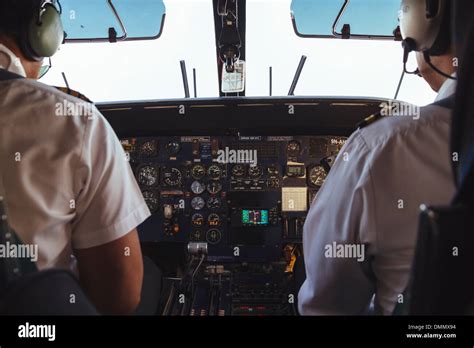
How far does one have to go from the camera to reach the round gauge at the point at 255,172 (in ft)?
9.28

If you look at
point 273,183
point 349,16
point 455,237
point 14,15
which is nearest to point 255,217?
point 273,183

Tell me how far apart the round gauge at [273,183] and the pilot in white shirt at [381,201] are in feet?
5.85

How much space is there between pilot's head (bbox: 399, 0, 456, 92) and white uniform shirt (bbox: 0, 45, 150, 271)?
78 cm

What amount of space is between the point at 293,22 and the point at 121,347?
2345mm

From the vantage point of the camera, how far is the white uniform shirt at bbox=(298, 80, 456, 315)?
87 centimetres

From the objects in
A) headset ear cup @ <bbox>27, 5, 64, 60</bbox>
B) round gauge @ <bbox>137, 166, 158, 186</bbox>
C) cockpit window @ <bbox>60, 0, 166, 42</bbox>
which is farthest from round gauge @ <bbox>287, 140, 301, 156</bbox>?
headset ear cup @ <bbox>27, 5, 64, 60</bbox>

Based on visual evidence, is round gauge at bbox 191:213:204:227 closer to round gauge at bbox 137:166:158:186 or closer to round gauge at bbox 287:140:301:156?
round gauge at bbox 137:166:158:186

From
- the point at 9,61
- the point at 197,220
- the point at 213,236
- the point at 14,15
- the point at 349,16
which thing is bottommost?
the point at 213,236

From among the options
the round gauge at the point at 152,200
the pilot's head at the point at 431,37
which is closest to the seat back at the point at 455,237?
the pilot's head at the point at 431,37

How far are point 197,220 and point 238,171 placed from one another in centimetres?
45

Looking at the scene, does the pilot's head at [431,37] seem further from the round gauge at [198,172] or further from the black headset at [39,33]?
the round gauge at [198,172]

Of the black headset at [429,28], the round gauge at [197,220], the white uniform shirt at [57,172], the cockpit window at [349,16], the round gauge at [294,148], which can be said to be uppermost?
the cockpit window at [349,16]

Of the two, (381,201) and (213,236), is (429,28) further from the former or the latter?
(213,236)

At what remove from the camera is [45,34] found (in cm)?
102
